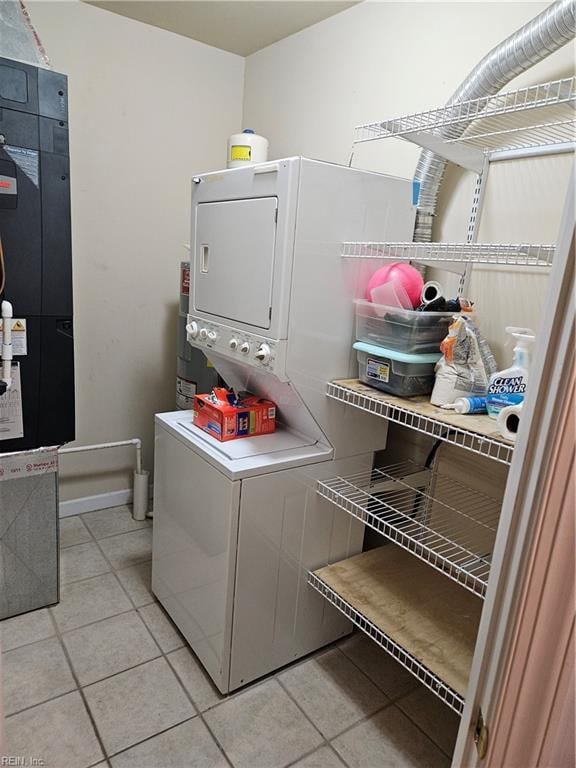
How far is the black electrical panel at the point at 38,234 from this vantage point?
5.65 ft

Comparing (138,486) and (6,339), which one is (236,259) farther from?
(138,486)

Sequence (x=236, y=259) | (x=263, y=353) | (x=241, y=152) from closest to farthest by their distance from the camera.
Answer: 1. (x=263, y=353)
2. (x=236, y=259)
3. (x=241, y=152)

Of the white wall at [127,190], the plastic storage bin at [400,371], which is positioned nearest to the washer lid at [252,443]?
the plastic storage bin at [400,371]

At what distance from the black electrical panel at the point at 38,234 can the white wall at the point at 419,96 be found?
1.12m

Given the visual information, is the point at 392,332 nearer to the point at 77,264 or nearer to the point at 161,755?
the point at 161,755

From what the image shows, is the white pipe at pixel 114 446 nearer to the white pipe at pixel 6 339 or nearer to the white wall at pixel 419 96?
the white pipe at pixel 6 339

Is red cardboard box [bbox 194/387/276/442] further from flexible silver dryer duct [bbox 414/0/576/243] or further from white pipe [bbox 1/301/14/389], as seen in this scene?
flexible silver dryer duct [bbox 414/0/576/243]

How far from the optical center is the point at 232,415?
1.77m

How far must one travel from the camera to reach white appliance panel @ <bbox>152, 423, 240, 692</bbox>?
5.32ft

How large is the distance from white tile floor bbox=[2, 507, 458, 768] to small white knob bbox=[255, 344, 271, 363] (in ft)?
3.76

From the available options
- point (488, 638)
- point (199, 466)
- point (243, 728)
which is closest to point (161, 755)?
point (243, 728)

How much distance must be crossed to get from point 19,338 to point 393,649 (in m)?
1.66

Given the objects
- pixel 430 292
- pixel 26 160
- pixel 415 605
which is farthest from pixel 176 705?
pixel 26 160

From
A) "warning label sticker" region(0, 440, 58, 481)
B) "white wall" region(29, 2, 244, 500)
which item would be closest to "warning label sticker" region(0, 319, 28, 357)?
"warning label sticker" region(0, 440, 58, 481)
